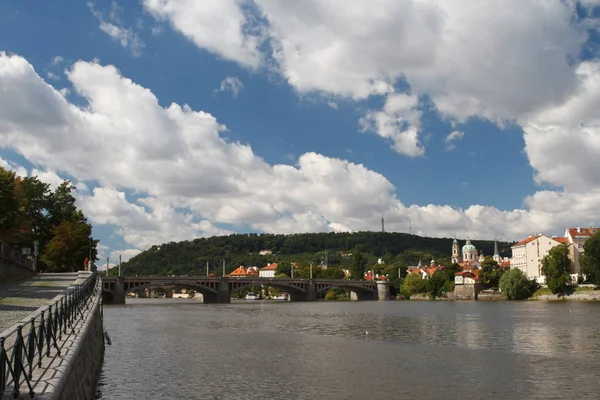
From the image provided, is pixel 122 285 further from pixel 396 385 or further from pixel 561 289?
pixel 396 385

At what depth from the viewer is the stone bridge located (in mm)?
111000

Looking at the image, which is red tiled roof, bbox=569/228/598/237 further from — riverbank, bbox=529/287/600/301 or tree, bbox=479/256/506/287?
riverbank, bbox=529/287/600/301

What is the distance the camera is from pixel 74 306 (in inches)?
906

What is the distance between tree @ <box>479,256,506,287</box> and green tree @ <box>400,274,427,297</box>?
1901cm

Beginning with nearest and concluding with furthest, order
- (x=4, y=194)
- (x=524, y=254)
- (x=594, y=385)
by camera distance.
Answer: (x=594, y=385)
(x=4, y=194)
(x=524, y=254)

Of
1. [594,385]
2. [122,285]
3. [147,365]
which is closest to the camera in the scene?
[594,385]

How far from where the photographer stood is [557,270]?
4606 inches

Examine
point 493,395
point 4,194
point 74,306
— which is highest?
point 4,194

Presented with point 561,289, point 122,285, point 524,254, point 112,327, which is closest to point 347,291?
point 524,254

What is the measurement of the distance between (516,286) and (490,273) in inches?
801

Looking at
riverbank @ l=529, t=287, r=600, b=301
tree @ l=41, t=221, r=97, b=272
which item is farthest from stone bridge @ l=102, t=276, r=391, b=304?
riverbank @ l=529, t=287, r=600, b=301

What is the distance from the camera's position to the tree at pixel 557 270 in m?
117

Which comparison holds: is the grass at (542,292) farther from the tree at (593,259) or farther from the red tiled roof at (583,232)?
the red tiled roof at (583,232)

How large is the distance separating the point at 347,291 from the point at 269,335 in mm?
134187
